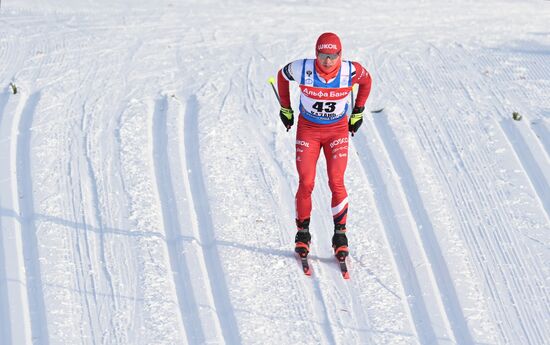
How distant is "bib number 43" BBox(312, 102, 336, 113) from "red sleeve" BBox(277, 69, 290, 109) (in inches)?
12.5

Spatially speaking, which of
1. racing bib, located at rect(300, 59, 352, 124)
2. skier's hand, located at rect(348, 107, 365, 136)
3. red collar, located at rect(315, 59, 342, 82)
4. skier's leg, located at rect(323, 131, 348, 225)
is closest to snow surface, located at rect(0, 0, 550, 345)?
skier's leg, located at rect(323, 131, 348, 225)

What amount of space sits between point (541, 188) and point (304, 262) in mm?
2833

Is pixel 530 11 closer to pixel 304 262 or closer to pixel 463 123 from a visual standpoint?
pixel 463 123

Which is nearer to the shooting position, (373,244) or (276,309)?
(276,309)

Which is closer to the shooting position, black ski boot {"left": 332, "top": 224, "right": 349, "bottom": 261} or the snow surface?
the snow surface

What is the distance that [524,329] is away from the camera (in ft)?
24.2

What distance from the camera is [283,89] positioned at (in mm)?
8133

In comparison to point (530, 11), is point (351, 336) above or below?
below

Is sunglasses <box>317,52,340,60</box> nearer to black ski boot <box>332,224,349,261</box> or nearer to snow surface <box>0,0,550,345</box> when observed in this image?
black ski boot <box>332,224,349,261</box>

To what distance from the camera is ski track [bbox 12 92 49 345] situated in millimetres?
7480

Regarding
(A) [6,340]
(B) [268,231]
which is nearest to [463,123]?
(B) [268,231]

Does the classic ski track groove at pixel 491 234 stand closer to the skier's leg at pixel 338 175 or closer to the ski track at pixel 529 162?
the ski track at pixel 529 162

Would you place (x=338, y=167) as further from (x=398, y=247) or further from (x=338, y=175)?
(x=398, y=247)

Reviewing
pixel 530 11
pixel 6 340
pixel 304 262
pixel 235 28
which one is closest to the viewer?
pixel 6 340
